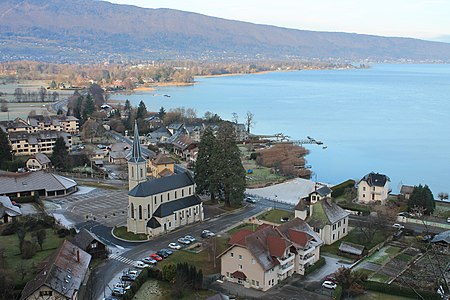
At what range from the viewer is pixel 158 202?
80.1 feet

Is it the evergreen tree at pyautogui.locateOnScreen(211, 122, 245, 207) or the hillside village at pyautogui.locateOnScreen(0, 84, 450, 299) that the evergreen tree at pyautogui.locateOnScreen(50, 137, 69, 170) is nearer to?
the hillside village at pyautogui.locateOnScreen(0, 84, 450, 299)

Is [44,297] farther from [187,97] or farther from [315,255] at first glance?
[187,97]

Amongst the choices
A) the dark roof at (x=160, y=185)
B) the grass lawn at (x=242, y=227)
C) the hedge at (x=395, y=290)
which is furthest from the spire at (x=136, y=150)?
the hedge at (x=395, y=290)

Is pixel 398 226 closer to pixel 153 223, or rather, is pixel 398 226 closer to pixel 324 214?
pixel 324 214

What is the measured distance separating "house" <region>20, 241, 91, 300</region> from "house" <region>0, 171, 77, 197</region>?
12.7 m

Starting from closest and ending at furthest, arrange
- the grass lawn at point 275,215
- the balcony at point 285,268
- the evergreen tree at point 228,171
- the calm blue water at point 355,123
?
the balcony at point 285,268, the grass lawn at point 275,215, the evergreen tree at point 228,171, the calm blue water at point 355,123

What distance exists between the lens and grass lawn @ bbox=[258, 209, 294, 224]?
85.0 feet

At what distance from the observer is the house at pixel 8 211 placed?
2486 cm

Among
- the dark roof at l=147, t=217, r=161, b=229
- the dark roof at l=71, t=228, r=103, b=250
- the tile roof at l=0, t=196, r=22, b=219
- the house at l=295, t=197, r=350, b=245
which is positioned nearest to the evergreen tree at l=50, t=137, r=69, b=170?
the tile roof at l=0, t=196, r=22, b=219

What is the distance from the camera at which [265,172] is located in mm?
38656

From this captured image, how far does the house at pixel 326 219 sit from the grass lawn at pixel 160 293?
23.6 feet

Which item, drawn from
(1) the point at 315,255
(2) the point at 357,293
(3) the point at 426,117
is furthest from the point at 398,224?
(3) the point at 426,117

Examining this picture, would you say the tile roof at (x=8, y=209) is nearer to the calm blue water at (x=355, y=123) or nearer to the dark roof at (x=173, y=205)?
the dark roof at (x=173, y=205)

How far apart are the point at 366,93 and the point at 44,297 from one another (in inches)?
3923
